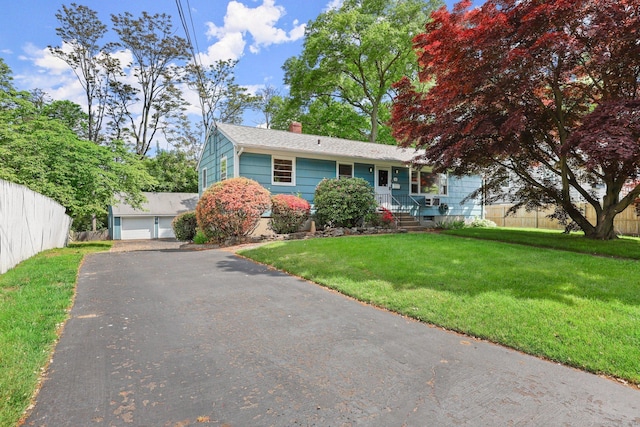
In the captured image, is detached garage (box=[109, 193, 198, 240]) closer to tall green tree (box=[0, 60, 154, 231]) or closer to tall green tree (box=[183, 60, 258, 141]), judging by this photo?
tall green tree (box=[183, 60, 258, 141])

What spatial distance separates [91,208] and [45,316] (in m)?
14.1

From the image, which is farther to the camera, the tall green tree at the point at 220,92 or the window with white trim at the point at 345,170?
the tall green tree at the point at 220,92

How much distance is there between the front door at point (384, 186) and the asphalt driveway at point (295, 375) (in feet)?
38.1

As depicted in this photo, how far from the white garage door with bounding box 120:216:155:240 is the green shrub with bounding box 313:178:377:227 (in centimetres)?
2204

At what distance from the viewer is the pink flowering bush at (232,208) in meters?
11.0

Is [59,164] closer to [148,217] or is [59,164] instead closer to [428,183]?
[148,217]

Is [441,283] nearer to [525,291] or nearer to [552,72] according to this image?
[525,291]

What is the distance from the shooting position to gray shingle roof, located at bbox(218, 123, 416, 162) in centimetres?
1377

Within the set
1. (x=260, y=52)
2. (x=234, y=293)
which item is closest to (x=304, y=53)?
(x=260, y=52)

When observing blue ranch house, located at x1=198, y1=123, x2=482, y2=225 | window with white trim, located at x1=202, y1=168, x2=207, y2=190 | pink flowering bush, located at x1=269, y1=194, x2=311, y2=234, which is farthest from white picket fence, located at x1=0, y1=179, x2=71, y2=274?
window with white trim, located at x1=202, y1=168, x2=207, y2=190

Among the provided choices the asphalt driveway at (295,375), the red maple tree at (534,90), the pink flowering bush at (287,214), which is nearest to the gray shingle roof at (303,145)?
the pink flowering bush at (287,214)

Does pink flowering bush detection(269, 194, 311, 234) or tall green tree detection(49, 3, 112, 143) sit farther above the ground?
tall green tree detection(49, 3, 112, 143)

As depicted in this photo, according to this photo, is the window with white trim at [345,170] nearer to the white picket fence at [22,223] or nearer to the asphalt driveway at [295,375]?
the white picket fence at [22,223]

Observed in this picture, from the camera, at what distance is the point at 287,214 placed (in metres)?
12.1
